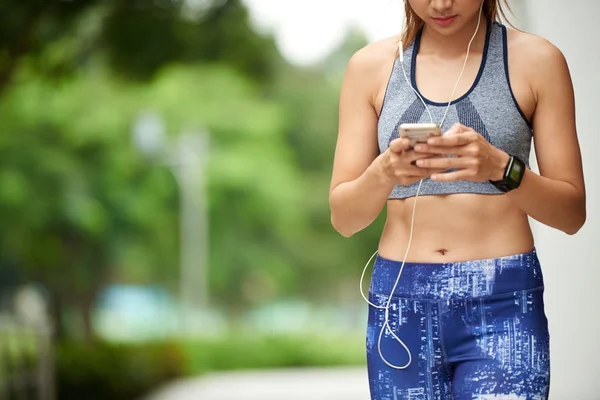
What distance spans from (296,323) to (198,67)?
326 inches

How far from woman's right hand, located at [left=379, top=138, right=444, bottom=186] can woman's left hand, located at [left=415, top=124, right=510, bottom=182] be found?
14 millimetres

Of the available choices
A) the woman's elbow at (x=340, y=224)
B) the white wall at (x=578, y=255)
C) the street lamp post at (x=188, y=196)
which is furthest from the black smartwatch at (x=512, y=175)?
the street lamp post at (x=188, y=196)

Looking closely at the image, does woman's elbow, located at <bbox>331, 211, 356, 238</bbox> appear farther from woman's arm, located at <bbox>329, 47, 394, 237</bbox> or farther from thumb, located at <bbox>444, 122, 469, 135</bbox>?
thumb, located at <bbox>444, 122, 469, 135</bbox>

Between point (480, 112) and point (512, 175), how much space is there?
0.57 ft

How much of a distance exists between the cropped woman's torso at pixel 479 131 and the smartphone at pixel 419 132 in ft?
0.68

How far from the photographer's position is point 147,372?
41.3ft

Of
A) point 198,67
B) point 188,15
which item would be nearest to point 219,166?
point 198,67

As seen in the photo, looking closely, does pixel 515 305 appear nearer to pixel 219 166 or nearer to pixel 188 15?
pixel 188 15

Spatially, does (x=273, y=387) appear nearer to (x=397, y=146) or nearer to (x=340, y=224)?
(x=340, y=224)

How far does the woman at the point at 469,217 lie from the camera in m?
1.59

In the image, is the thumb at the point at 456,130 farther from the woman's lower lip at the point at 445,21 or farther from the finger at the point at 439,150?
the woman's lower lip at the point at 445,21

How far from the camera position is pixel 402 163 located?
1.50 metres

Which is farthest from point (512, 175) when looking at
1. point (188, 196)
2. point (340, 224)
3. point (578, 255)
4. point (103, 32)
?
point (188, 196)

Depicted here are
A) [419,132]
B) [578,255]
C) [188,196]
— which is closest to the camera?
[419,132]
